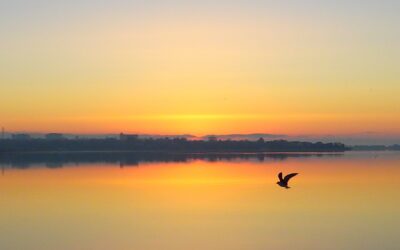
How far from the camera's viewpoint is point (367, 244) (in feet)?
45.2

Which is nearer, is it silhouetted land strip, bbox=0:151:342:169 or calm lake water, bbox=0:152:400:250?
calm lake water, bbox=0:152:400:250

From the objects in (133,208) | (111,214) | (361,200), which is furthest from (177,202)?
(361,200)

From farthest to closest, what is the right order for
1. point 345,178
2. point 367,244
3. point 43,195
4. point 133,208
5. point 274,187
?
point 345,178
point 274,187
point 43,195
point 133,208
point 367,244

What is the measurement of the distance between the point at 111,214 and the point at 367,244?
8.12 m

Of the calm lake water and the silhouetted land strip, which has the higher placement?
the silhouetted land strip

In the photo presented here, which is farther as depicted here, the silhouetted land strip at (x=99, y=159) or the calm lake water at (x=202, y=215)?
the silhouetted land strip at (x=99, y=159)

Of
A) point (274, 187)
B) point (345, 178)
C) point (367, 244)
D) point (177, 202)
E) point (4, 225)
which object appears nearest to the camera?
point (367, 244)

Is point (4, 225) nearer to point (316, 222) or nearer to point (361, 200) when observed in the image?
point (316, 222)

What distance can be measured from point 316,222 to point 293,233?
182cm

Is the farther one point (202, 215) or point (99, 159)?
point (99, 159)

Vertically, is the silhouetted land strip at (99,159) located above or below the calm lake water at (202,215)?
above

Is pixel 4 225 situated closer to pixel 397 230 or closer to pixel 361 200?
pixel 397 230

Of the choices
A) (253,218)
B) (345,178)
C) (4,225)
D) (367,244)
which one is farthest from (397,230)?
(345,178)

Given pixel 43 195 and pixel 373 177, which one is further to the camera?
pixel 373 177
